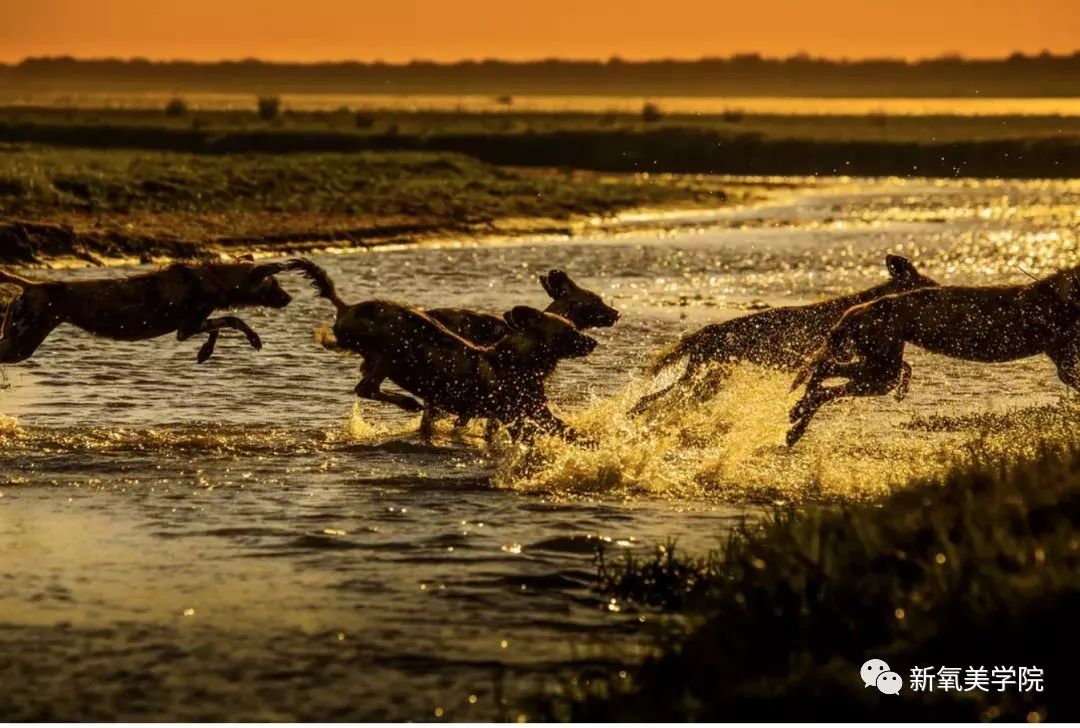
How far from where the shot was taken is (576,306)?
17.0m

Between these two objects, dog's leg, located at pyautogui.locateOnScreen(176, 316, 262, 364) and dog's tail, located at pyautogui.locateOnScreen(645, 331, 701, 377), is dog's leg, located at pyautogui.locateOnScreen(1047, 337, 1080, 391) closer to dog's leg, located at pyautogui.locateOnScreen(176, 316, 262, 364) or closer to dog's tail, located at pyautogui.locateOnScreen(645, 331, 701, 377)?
dog's tail, located at pyautogui.locateOnScreen(645, 331, 701, 377)

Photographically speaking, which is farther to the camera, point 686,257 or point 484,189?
point 484,189

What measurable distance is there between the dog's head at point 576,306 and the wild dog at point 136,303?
252 centimetres

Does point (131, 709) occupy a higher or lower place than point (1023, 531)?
lower

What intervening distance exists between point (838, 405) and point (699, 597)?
27.4 ft

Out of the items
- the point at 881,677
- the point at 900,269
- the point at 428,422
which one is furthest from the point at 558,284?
the point at 881,677

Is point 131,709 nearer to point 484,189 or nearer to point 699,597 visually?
point 699,597

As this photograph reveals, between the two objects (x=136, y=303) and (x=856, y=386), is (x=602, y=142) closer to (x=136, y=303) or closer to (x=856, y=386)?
(x=136, y=303)

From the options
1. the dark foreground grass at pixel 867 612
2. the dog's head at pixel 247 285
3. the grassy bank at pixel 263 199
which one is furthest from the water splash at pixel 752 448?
the grassy bank at pixel 263 199

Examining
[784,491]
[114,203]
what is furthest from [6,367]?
[114,203]

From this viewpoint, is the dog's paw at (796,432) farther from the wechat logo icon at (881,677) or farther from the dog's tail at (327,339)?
the wechat logo icon at (881,677)

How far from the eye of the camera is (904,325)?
16734 millimetres

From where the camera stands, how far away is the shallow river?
983 centimetres

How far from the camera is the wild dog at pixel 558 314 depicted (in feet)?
55.7
